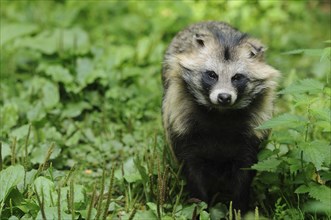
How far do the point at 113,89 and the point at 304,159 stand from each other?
2.63m

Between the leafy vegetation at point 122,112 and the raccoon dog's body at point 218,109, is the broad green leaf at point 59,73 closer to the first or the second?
the leafy vegetation at point 122,112

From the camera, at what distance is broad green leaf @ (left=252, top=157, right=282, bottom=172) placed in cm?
438

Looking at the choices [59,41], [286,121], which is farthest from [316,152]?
[59,41]

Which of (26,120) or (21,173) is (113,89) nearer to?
(26,120)

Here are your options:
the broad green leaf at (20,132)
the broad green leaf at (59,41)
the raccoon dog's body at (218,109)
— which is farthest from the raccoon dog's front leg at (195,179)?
the broad green leaf at (59,41)

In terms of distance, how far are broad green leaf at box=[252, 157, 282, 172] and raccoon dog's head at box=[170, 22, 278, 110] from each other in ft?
1.41

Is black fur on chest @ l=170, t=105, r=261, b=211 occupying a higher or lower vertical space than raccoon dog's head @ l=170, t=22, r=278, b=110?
lower

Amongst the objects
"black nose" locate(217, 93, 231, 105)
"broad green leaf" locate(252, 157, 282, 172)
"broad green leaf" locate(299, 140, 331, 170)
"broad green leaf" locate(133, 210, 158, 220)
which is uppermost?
"black nose" locate(217, 93, 231, 105)

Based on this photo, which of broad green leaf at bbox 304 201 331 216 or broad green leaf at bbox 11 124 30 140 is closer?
broad green leaf at bbox 304 201 331 216

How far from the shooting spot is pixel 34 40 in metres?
6.99

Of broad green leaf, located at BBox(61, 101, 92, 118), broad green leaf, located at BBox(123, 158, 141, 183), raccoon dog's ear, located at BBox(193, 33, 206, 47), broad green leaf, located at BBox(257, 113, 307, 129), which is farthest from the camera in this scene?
broad green leaf, located at BBox(61, 101, 92, 118)

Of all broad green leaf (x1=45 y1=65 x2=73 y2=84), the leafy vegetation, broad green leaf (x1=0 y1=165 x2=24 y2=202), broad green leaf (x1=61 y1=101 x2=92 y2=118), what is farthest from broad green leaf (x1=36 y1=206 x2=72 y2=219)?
broad green leaf (x1=45 y1=65 x2=73 y2=84)

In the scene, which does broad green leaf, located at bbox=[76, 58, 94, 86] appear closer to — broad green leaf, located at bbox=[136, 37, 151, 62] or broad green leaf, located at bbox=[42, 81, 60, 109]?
broad green leaf, located at bbox=[42, 81, 60, 109]

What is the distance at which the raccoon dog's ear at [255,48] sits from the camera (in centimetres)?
457
